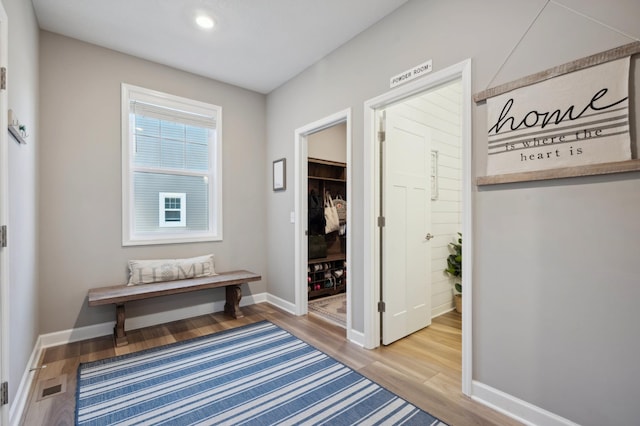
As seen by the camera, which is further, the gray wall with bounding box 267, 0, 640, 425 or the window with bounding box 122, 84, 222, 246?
the window with bounding box 122, 84, 222, 246

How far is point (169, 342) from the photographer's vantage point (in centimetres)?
274

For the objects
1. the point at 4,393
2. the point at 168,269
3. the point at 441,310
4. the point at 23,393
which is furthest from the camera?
the point at 441,310

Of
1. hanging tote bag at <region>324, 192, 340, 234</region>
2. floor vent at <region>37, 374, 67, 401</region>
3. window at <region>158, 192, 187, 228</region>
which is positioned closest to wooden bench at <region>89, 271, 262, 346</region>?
floor vent at <region>37, 374, 67, 401</region>

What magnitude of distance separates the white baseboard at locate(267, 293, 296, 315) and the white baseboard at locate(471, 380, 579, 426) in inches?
82.6

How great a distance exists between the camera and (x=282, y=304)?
3.70m

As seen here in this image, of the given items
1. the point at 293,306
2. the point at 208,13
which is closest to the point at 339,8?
the point at 208,13

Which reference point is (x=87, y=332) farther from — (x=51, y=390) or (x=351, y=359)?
(x=351, y=359)

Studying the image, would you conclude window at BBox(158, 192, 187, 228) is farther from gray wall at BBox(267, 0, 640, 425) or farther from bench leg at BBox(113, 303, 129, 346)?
gray wall at BBox(267, 0, 640, 425)

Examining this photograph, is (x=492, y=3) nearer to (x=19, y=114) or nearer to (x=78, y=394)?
(x=19, y=114)

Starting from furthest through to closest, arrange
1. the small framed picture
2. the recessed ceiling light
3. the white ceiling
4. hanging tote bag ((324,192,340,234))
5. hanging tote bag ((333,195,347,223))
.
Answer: hanging tote bag ((333,195,347,223)) → hanging tote bag ((324,192,340,234)) → the small framed picture → the recessed ceiling light → the white ceiling

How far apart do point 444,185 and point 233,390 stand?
3018mm

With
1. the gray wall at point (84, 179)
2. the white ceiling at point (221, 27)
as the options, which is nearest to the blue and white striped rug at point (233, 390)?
the gray wall at point (84, 179)

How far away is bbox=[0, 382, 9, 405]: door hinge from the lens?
1.39 meters

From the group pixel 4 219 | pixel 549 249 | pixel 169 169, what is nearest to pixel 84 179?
pixel 169 169
